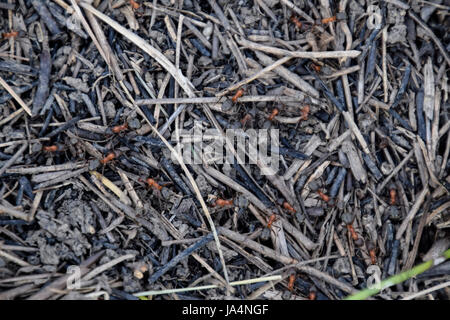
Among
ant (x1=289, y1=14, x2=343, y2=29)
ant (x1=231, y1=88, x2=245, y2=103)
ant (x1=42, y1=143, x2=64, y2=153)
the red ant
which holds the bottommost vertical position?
the red ant

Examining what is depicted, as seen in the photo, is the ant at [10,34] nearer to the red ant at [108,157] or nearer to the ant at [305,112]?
the red ant at [108,157]

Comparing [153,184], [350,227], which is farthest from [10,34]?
[350,227]

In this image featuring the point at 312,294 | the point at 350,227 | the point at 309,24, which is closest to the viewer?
the point at 312,294

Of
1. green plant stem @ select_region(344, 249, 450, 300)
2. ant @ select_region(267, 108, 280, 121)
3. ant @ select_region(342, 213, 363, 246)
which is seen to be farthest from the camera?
ant @ select_region(267, 108, 280, 121)

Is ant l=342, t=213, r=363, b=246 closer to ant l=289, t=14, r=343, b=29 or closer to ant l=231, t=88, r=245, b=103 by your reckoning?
ant l=231, t=88, r=245, b=103

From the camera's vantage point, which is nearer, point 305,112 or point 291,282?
point 291,282

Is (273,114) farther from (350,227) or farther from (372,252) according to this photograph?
(372,252)

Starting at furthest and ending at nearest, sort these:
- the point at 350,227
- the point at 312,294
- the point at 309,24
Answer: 1. the point at 309,24
2. the point at 350,227
3. the point at 312,294

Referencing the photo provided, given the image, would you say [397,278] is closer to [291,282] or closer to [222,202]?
[291,282]

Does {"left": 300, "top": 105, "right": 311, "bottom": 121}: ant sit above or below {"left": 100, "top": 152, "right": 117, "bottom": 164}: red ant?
above

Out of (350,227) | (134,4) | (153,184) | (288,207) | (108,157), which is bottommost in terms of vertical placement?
(350,227)

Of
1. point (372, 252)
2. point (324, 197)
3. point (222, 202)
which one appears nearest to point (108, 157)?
point (222, 202)

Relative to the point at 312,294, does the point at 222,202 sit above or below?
above

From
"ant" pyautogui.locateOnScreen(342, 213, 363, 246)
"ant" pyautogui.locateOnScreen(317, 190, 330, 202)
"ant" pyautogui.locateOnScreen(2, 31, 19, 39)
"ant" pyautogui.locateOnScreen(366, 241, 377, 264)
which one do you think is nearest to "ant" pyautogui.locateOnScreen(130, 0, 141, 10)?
"ant" pyautogui.locateOnScreen(2, 31, 19, 39)
